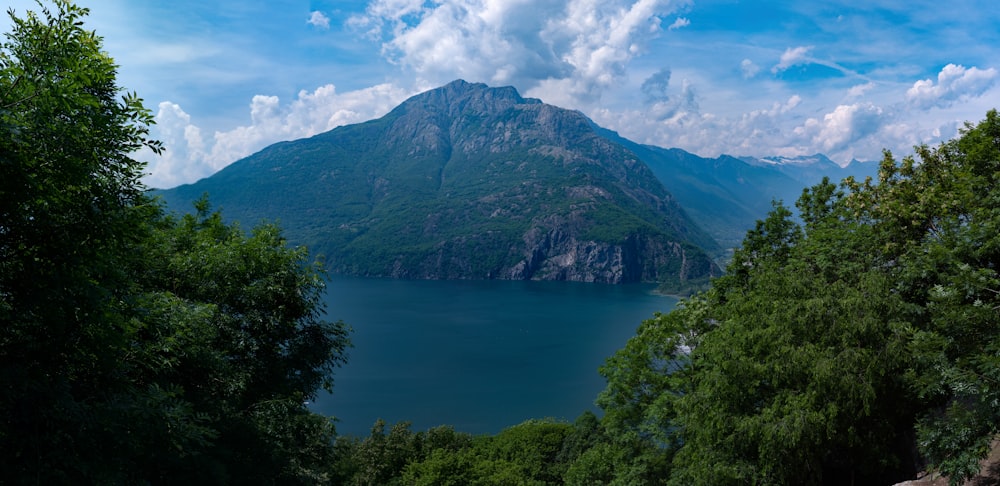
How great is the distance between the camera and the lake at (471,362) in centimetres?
8519

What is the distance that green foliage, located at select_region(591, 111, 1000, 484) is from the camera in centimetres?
1284

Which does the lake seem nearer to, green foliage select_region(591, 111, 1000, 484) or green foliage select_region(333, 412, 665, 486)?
green foliage select_region(333, 412, 665, 486)

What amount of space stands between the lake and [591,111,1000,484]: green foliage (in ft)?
214

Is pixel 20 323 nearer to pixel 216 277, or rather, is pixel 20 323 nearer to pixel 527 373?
pixel 216 277

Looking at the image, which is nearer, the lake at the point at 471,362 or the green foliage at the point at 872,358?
the green foliage at the point at 872,358

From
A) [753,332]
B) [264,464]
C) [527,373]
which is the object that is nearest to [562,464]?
[753,332]

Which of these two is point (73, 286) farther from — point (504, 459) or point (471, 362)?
point (471, 362)

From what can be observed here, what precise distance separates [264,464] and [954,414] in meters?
16.9

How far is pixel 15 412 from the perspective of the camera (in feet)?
19.5

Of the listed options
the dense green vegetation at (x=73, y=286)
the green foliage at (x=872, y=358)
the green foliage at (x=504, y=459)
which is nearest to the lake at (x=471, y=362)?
the green foliage at (x=504, y=459)

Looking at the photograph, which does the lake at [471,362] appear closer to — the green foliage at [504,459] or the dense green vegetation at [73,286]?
the green foliage at [504,459]

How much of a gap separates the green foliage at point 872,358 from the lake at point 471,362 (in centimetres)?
6511

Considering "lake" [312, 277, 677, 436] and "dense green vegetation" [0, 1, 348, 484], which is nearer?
"dense green vegetation" [0, 1, 348, 484]

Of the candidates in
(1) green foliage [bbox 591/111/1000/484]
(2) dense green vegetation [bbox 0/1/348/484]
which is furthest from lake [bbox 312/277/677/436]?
(2) dense green vegetation [bbox 0/1/348/484]
